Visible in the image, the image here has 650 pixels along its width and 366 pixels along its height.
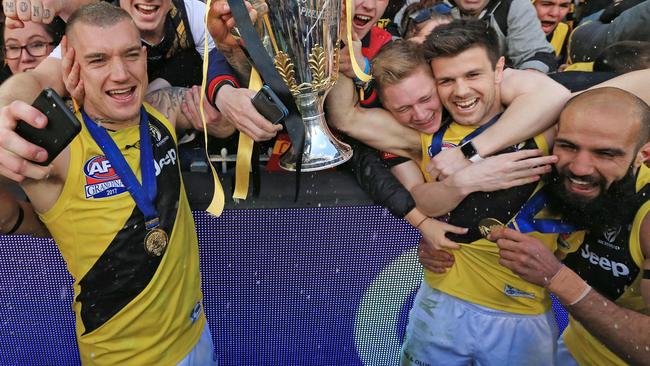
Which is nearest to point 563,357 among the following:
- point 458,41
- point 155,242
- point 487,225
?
point 487,225

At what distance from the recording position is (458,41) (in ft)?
7.16

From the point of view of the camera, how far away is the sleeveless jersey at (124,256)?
1.99m

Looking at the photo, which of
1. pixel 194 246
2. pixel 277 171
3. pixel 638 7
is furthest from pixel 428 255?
pixel 638 7

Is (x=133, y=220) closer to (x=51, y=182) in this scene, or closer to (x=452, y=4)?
(x=51, y=182)

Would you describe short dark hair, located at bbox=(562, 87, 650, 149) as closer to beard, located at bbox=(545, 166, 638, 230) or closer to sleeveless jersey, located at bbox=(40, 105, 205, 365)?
beard, located at bbox=(545, 166, 638, 230)

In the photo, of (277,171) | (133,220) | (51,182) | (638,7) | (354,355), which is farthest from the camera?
(638,7)

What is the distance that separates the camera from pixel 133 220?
206 cm

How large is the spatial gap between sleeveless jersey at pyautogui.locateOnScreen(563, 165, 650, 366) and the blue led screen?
702 mm

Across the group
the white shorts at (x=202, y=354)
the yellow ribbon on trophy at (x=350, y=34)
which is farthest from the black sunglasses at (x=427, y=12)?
the white shorts at (x=202, y=354)

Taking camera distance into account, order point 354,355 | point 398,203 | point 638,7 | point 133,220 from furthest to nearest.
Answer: point 638,7 → point 354,355 → point 398,203 → point 133,220

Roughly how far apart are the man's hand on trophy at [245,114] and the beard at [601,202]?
41.3 inches

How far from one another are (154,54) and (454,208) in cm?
139

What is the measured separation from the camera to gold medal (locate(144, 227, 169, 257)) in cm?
208

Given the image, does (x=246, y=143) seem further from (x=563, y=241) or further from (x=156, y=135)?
(x=563, y=241)
